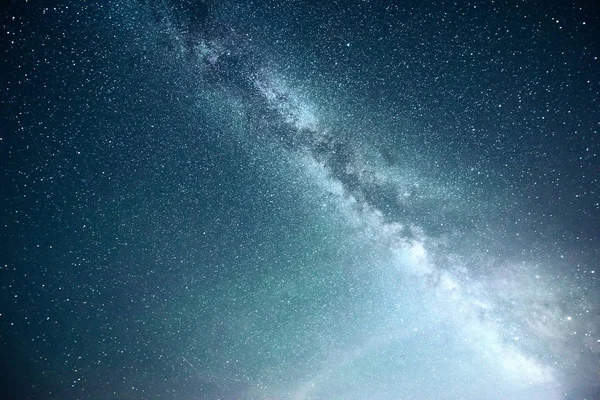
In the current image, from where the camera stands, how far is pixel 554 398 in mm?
16953

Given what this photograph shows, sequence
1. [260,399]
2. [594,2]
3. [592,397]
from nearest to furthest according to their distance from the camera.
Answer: [594,2]
[592,397]
[260,399]

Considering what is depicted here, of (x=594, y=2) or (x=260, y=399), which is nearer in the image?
(x=594, y=2)

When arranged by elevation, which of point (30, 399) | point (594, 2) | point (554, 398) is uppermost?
point (594, 2)

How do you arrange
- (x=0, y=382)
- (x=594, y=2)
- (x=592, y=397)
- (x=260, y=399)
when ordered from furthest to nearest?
(x=260, y=399) → (x=592, y=397) → (x=0, y=382) → (x=594, y=2)

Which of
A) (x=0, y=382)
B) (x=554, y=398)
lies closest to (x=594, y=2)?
(x=0, y=382)

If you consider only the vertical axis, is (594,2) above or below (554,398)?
above

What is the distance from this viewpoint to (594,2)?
2385 millimetres

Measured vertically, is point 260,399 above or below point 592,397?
below

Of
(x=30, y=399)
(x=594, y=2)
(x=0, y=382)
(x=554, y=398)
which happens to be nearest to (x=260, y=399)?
(x=30, y=399)

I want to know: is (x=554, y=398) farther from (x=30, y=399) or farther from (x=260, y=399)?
(x=30, y=399)

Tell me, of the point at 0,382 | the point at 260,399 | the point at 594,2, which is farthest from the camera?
the point at 260,399

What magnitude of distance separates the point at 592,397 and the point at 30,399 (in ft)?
105

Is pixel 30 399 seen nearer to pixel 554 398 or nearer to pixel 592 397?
pixel 554 398

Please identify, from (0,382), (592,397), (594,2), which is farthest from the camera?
(592,397)
